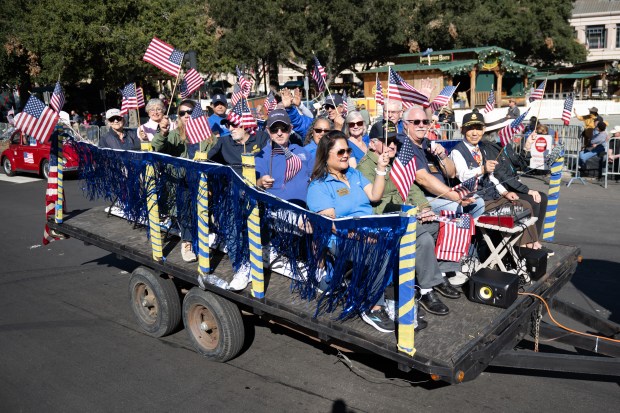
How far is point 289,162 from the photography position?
18.0 feet

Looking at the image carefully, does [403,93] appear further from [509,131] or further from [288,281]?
[288,281]

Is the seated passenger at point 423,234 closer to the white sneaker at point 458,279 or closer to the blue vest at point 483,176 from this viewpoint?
the white sneaker at point 458,279

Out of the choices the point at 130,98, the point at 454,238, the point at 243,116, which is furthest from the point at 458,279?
the point at 130,98

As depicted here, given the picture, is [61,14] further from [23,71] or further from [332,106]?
[332,106]

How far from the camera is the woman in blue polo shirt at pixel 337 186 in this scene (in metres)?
4.45

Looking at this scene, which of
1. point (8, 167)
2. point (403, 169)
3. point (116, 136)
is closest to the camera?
point (403, 169)

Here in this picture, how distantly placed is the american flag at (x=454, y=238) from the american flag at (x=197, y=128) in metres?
3.18

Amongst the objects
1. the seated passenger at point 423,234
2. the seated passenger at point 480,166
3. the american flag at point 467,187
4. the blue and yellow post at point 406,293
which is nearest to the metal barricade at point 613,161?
the seated passenger at point 480,166

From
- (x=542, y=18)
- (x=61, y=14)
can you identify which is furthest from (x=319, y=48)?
(x=542, y=18)

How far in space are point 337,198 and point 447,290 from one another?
1221mm

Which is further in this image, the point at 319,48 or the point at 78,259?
the point at 319,48

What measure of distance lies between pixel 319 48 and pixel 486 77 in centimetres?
1070

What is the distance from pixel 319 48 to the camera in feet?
118

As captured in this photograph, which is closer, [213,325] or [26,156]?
[213,325]
